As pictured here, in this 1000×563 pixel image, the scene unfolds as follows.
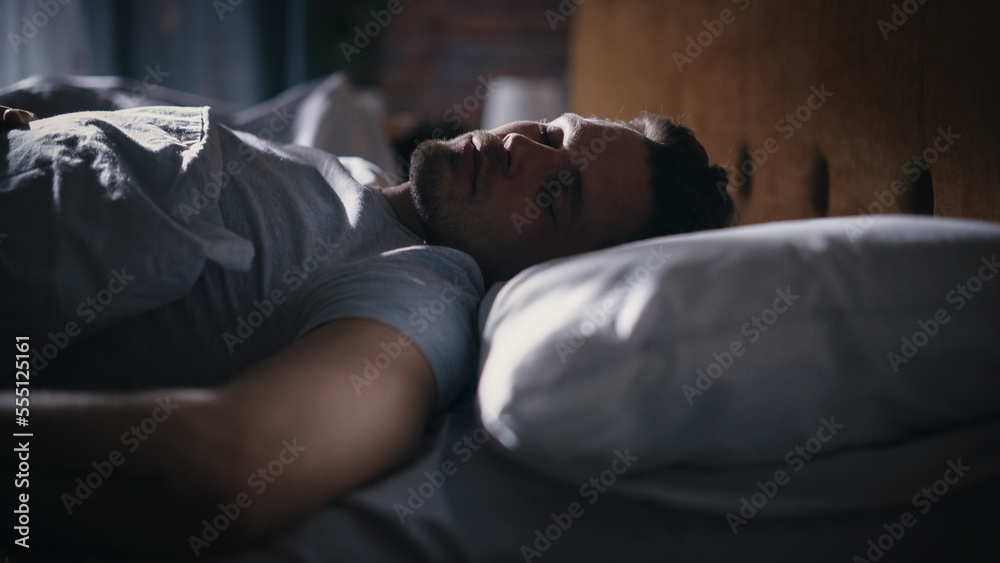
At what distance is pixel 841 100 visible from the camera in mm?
914

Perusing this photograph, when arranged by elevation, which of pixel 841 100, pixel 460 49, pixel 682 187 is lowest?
pixel 460 49

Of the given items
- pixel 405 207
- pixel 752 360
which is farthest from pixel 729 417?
pixel 405 207

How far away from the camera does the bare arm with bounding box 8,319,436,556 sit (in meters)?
0.45

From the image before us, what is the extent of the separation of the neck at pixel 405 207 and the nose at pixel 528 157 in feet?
0.54

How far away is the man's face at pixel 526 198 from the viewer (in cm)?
97

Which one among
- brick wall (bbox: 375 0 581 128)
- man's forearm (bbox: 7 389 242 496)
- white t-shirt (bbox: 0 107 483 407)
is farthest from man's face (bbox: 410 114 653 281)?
brick wall (bbox: 375 0 581 128)

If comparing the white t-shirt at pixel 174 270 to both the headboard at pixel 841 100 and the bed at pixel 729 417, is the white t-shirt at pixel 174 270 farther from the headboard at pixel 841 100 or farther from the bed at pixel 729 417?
the headboard at pixel 841 100

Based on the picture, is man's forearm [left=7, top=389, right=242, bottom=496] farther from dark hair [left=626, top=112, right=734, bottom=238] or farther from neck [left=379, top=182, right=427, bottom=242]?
dark hair [left=626, top=112, right=734, bottom=238]

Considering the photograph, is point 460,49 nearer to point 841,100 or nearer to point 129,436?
point 841,100

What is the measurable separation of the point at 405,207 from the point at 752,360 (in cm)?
67

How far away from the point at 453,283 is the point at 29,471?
46 cm

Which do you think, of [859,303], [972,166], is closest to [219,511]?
[859,303]

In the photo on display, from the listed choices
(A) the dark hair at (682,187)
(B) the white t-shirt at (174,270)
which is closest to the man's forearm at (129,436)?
(B) the white t-shirt at (174,270)

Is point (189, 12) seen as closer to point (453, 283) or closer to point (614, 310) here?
point (453, 283)
